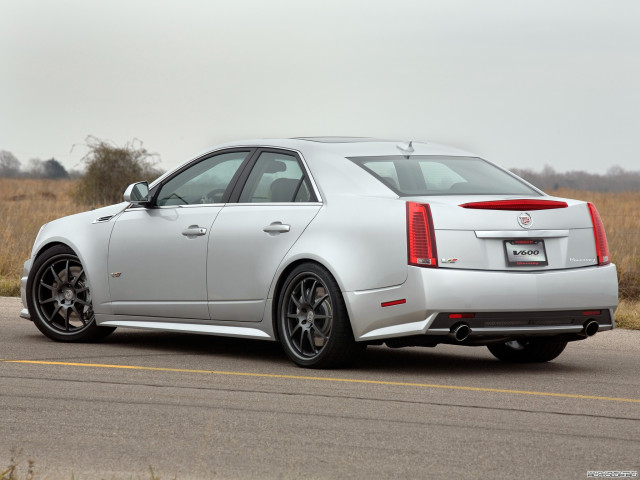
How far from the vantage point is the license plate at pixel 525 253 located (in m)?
8.33

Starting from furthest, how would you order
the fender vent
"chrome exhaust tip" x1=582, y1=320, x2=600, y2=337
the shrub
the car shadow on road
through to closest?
the shrub < the fender vent < the car shadow on road < "chrome exhaust tip" x1=582, y1=320, x2=600, y2=337

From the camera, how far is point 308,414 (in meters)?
6.84

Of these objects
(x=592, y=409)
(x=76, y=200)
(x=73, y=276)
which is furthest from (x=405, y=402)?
(x=76, y=200)

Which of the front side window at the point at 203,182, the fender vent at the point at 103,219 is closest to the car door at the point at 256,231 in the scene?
the front side window at the point at 203,182

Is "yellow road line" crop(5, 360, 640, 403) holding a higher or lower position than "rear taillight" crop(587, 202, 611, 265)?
lower

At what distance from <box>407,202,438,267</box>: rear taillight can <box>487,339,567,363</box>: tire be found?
5.40 ft

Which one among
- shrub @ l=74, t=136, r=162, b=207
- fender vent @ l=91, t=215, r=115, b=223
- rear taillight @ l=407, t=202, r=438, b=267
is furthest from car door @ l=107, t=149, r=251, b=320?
shrub @ l=74, t=136, r=162, b=207

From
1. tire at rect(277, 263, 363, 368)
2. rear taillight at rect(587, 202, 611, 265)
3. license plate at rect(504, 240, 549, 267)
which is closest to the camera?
license plate at rect(504, 240, 549, 267)

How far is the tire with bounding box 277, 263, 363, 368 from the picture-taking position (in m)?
8.48

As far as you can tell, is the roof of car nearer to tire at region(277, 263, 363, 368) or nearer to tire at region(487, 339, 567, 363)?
tire at region(277, 263, 363, 368)

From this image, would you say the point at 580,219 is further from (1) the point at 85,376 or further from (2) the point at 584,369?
(1) the point at 85,376

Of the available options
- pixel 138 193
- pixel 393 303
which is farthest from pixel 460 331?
pixel 138 193

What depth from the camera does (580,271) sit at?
8578mm

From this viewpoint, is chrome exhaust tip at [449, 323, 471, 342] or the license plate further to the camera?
the license plate
